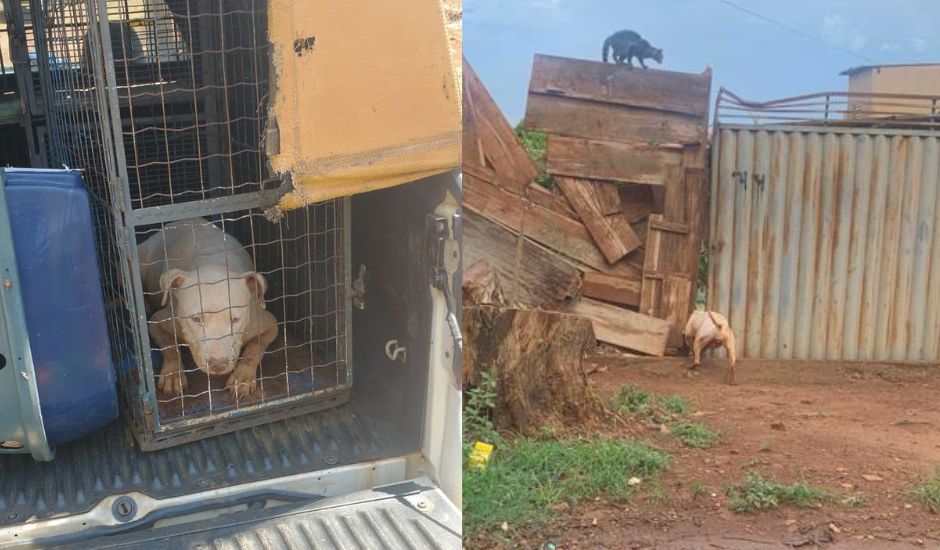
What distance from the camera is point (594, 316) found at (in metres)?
3.52

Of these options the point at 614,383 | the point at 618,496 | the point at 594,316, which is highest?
the point at 594,316

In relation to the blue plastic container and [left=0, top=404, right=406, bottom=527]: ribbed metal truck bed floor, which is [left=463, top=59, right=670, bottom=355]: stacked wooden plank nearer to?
[left=0, top=404, right=406, bottom=527]: ribbed metal truck bed floor

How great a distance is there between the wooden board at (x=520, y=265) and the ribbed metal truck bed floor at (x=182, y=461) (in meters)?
1.12

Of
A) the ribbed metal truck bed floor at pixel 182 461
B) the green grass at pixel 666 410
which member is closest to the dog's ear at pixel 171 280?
the ribbed metal truck bed floor at pixel 182 461

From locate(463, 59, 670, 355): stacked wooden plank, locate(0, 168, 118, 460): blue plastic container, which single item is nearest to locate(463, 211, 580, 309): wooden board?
locate(463, 59, 670, 355): stacked wooden plank

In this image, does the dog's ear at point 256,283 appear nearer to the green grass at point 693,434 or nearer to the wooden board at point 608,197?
the wooden board at point 608,197

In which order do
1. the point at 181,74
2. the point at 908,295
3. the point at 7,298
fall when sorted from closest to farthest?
the point at 7,298
the point at 181,74
the point at 908,295

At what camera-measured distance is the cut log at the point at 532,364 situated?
130 inches

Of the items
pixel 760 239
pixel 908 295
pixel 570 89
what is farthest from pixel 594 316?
pixel 908 295

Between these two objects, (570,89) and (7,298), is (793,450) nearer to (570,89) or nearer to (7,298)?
(570,89)

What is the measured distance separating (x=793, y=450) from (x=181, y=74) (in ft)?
9.03

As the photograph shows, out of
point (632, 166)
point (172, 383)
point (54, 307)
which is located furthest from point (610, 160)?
point (54, 307)

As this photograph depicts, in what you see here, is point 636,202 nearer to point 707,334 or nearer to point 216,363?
point 707,334

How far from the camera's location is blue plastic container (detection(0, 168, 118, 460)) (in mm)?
1907
